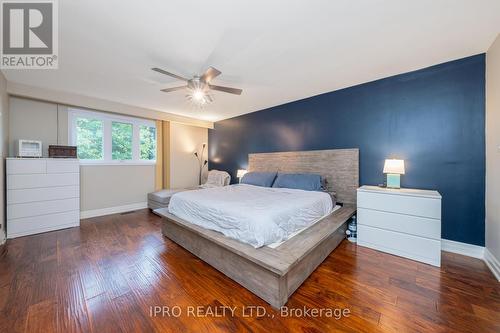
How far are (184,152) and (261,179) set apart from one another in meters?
2.59

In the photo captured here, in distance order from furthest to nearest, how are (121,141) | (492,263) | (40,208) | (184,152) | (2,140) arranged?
1. (184,152)
2. (121,141)
3. (40,208)
4. (2,140)
5. (492,263)

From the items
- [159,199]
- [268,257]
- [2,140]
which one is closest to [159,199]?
[159,199]

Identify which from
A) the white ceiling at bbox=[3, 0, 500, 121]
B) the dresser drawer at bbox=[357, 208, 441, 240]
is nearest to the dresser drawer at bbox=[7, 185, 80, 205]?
the white ceiling at bbox=[3, 0, 500, 121]

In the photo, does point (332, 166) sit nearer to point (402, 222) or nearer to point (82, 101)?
point (402, 222)

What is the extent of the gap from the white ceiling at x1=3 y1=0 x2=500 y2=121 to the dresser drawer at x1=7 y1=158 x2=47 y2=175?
4.01 ft

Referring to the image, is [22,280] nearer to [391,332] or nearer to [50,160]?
[50,160]

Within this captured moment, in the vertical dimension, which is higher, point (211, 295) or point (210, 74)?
point (210, 74)

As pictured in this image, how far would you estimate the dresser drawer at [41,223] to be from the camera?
2867 mm

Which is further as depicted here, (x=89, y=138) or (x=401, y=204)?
(x=89, y=138)

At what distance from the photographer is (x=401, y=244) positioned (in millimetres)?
2297

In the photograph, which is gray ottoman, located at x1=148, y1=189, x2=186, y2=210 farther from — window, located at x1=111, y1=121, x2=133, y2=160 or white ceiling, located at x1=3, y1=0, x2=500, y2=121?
white ceiling, located at x1=3, y1=0, x2=500, y2=121

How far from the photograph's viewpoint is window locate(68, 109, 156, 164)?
3.83 m

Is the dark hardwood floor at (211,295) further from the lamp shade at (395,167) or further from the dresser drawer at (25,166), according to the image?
the dresser drawer at (25,166)

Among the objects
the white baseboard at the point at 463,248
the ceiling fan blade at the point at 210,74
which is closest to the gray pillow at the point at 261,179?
the ceiling fan blade at the point at 210,74
